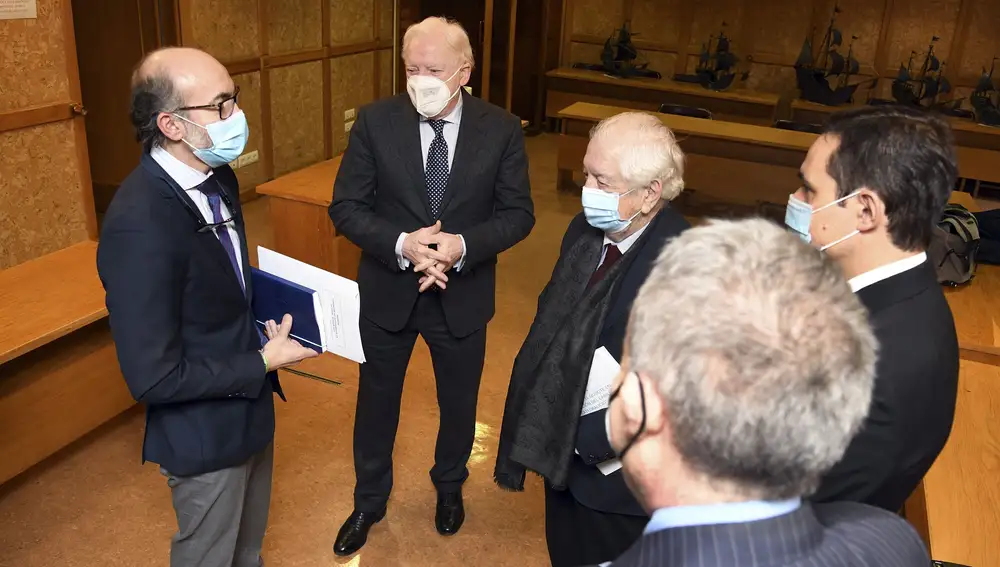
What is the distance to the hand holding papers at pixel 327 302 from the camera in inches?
Answer: 71.9

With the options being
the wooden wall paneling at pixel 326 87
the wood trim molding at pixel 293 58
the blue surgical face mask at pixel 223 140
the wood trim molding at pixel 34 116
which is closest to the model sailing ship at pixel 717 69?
the wooden wall paneling at pixel 326 87

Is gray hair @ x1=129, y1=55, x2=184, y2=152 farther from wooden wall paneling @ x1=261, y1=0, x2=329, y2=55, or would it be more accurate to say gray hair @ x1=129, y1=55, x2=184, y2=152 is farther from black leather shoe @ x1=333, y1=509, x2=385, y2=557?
wooden wall paneling @ x1=261, y1=0, x2=329, y2=55

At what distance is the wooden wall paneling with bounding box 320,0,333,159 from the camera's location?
6.79 metres

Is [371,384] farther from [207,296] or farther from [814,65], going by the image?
[814,65]

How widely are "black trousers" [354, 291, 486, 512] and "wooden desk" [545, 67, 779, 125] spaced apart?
6.13m

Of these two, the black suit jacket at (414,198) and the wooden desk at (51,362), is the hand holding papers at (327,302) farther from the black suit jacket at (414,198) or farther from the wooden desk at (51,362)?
the wooden desk at (51,362)

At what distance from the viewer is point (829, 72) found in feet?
26.0

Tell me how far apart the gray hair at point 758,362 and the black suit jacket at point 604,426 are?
34.4 inches

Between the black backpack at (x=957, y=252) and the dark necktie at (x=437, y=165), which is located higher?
the dark necktie at (x=437, y=165)

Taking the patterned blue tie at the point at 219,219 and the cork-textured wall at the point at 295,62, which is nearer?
the patterned blue tie at the point at 219,219

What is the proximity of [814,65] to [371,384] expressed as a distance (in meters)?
7.47

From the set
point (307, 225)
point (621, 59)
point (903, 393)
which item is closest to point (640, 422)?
point (903, 393)

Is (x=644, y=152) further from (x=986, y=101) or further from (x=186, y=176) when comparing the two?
(x=986, y=101)

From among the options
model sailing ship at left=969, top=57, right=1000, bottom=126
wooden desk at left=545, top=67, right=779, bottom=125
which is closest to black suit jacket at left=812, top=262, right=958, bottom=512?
model sailing ship at left=969, top=57, right=1000, bottom=126
